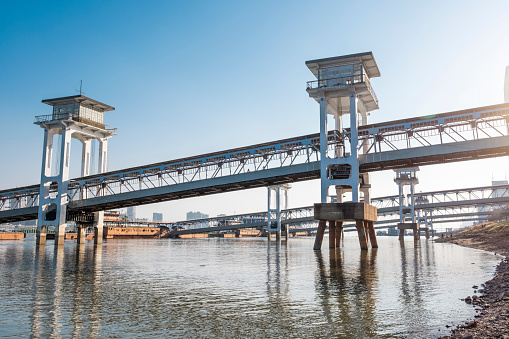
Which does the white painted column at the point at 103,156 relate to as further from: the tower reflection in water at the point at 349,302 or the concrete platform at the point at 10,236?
the concrete platform at the point at 10,236

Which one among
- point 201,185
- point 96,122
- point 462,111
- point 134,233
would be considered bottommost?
point 134,233

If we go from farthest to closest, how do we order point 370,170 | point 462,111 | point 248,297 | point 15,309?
point 370,170 → point 462,111 → point 248,297 → point 15,309

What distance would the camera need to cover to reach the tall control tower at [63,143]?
2918 inches

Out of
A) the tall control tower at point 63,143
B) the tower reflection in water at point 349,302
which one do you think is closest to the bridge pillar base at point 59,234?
the tall control tower at point 63,143

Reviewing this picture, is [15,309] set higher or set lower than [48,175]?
lower

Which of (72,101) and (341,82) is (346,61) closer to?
(341,82)

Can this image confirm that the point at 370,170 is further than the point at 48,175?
No

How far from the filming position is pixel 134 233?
15725cm

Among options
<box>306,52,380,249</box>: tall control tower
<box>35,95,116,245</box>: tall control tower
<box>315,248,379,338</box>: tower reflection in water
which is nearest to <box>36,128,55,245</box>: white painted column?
<box>35,95,116,245</box>: tall control tower

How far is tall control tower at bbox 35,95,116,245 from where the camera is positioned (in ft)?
243

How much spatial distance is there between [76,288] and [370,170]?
4811cm

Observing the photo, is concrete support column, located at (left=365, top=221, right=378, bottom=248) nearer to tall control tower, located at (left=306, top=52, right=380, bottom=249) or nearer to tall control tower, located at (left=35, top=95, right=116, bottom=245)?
tall control tower, located at (left=306, top=52, right=380, bottom=249)

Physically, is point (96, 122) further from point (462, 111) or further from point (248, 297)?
point (248, 297)

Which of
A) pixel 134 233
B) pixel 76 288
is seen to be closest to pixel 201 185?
pixel 76 288
